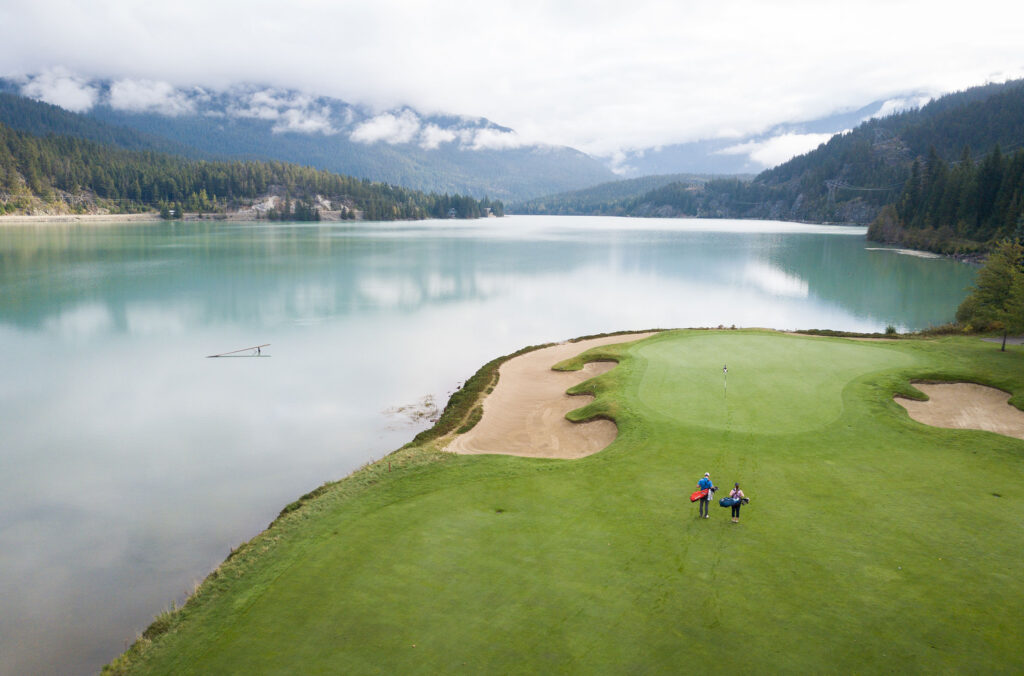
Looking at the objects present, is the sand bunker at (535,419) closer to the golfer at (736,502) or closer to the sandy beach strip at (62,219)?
the golfer at (736,502)

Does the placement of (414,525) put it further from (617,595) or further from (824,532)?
(824,532)

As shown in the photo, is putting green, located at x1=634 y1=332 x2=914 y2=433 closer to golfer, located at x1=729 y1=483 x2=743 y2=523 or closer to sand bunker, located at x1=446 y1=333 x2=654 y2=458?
sand bunker, located at x1=446 y1=333 x2=654 y2=458

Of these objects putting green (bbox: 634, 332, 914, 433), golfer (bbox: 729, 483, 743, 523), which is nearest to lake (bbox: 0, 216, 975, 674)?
putting green (bbox: 634, 332, 914, 433)

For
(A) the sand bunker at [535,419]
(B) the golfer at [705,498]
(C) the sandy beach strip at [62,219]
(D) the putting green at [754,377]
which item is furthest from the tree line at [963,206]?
(C) the sandy beach strip at [62,219]

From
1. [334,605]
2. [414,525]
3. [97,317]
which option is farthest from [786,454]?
[97,317]

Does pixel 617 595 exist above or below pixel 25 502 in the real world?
above

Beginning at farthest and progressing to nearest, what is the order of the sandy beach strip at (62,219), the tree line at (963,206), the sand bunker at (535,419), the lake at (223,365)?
the sandy beach strip at (62,219)
the tree line at (963,206)
the sand bunker at (535,419)
the lake at (223,365)
